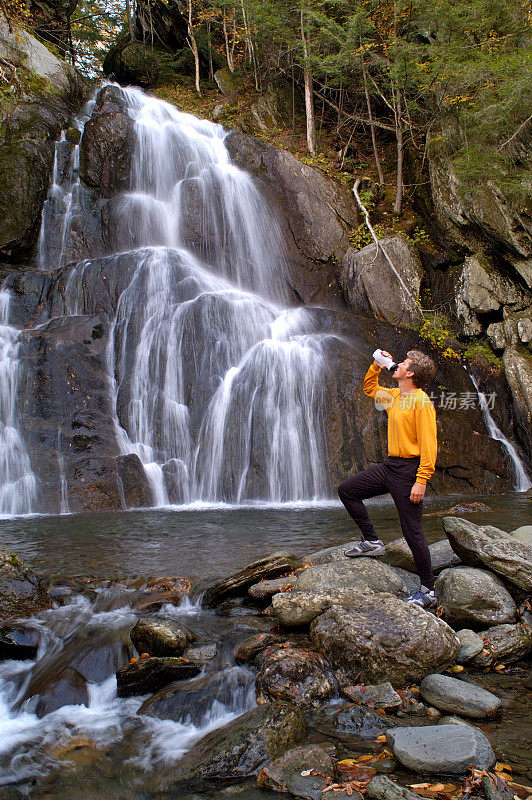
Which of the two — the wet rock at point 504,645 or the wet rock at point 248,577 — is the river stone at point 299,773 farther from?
the wet rock at point 248,577

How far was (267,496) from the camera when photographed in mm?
10961

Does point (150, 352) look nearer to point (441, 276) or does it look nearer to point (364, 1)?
point (441, 276)

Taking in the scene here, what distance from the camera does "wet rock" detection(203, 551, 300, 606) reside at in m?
5.09

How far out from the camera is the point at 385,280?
15062mm

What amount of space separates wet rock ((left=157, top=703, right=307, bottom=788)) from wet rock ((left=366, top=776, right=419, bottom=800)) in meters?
0.62

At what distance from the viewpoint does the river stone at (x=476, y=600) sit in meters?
4.18

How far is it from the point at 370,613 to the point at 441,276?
1340 centimetres

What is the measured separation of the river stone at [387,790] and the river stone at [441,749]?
7.6 inches

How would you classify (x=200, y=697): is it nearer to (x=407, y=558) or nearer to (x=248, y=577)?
(x=248, y=577)

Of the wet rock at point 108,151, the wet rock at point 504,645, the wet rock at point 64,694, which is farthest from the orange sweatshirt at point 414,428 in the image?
the wet rock at point 108,151

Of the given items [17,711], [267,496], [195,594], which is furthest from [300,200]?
[17,711]

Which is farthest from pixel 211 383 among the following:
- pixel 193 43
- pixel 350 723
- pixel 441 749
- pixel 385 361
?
pixel 193 43

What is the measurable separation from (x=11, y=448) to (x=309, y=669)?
28.4ft

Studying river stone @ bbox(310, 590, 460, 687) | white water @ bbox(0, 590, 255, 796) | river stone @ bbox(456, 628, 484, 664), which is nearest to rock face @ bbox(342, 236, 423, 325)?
river stone @ bbox(456, 628, 484, 664)
